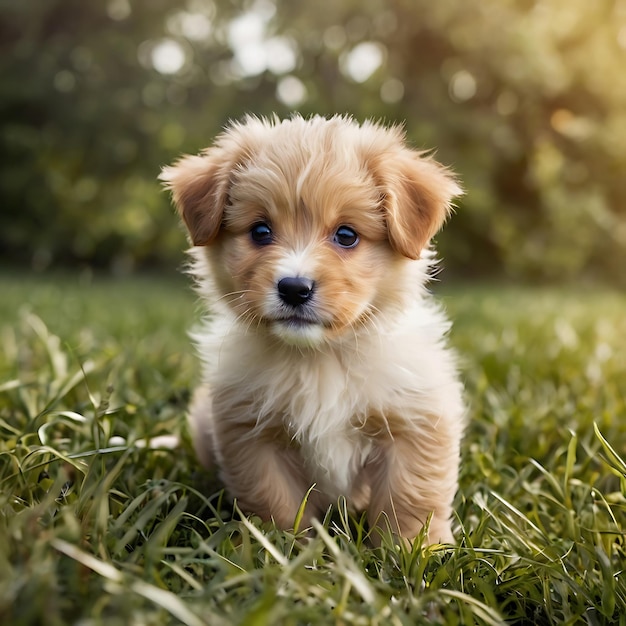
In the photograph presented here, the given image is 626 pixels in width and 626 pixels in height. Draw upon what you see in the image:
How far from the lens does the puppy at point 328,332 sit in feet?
8.00

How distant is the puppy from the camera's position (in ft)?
8.00

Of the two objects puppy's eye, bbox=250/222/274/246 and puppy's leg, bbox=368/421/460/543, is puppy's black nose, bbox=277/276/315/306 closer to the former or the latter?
puppy's eye, bbox=250/222/274/246

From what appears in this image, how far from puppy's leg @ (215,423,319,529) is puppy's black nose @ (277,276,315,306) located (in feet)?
1.67

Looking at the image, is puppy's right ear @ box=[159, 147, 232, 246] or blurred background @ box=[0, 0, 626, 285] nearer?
puppy's right ear @ box=[159, 147, 232, 246]

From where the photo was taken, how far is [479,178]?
1420 cm

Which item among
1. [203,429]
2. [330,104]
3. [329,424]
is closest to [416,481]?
[329,424]

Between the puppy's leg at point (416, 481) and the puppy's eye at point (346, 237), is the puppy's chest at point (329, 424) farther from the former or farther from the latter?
the puppy's eye at point (346, 237)

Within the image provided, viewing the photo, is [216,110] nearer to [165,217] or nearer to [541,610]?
[165,217]

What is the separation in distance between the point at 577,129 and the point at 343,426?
46.6 ft

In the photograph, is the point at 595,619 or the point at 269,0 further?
the point at 269,0

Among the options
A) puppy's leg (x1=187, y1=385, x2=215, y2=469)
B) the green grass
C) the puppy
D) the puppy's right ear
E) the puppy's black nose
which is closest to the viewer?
the green grass

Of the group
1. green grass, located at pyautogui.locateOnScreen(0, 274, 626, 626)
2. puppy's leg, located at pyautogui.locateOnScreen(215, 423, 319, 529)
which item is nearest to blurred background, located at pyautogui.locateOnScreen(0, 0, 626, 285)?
green grass, located at pyautogui.locateOnScreen(0, 274, 626, 626)

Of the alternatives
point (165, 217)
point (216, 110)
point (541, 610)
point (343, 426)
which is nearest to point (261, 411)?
point (343, 426)

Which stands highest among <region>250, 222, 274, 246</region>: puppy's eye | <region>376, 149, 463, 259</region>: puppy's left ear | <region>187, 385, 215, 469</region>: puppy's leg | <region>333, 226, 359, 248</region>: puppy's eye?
<region>376, 149, 463, 259</region>: puppy's left ear
